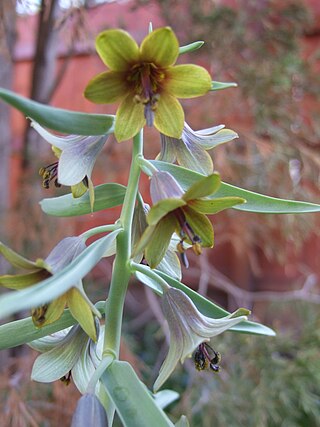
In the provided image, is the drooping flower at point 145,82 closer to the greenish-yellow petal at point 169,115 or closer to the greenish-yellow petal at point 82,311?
the greenish-yellow petal at point 169,115

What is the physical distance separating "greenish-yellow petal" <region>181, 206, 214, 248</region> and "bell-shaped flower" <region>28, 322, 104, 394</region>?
10 cm

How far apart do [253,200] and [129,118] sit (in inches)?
4.2

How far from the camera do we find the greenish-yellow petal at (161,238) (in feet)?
1.09

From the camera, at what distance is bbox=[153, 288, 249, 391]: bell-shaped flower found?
13.5 inches

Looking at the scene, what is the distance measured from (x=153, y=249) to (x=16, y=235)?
113 centimetres

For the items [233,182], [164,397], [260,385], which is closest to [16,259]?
[164,397]

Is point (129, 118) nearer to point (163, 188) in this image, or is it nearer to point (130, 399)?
point (163, 188)

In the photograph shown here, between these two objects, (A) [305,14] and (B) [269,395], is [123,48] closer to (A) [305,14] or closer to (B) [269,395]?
(B) [269,395]

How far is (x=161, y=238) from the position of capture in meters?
0.33

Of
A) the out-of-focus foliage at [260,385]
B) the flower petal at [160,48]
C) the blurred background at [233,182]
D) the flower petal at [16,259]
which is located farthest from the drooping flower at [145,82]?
the out-of-focus foliage at [260,385]

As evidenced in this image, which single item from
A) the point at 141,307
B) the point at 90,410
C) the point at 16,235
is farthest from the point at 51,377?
the point at 141,307

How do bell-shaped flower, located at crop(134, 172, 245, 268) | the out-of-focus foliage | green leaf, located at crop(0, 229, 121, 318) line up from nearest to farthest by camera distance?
1. green leaf, located at crop(0, 229, 121, 318)
2. bell-shaped flower, located at crop(134, 172, 245, 268)
3. the out-of-focus foliage

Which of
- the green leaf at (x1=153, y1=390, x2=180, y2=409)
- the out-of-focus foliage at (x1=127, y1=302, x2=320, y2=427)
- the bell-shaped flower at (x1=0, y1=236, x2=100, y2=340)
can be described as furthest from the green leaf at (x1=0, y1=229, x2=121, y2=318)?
the out-of-focus foliage at (x1=127, y1=302, x2=320, y2=427)

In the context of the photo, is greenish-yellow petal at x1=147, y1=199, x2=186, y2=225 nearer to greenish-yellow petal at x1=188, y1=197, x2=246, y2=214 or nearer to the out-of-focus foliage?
greenish-yellow petal at x1=188, y1=197, x2=246, y2=214
